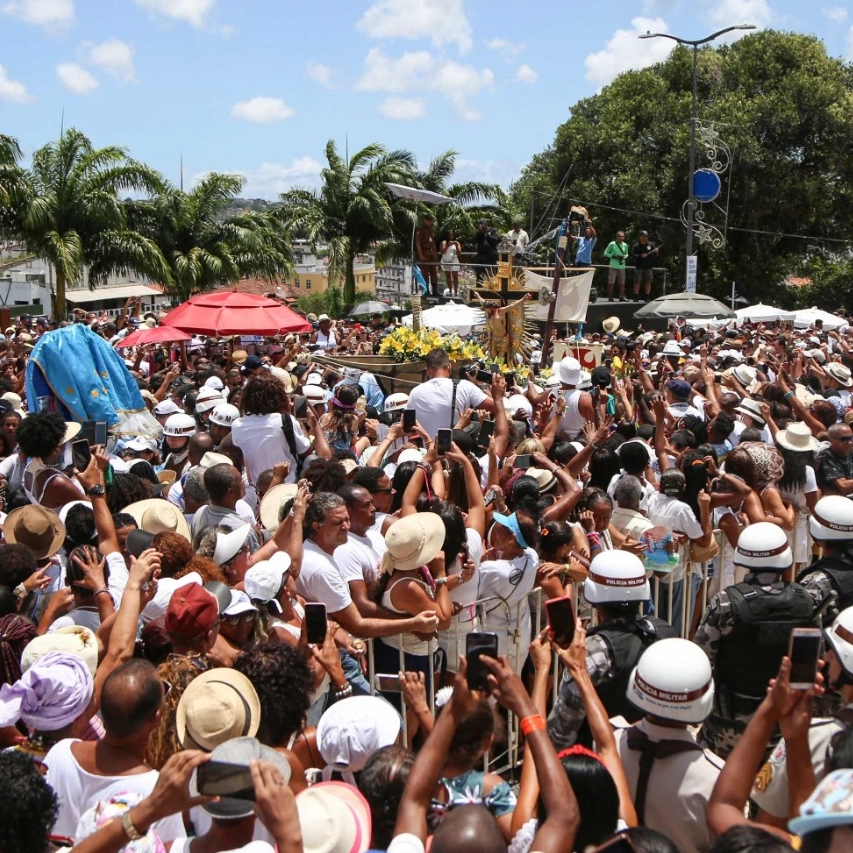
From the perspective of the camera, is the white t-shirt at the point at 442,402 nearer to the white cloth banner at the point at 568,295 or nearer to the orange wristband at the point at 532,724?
the orange wristband at the point at 532,724

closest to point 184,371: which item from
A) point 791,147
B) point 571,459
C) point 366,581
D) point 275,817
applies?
point 571,459

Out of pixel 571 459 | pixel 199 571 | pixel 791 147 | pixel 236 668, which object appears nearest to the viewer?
pixel 236 668

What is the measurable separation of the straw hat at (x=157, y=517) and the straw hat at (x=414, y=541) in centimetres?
121

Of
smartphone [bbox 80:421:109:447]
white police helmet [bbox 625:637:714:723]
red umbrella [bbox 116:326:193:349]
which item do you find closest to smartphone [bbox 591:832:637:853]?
white police helmet [bbox 625:637:714:723]

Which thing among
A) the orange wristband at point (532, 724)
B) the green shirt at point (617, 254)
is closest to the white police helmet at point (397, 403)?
the orange wristband at point (532, 724)

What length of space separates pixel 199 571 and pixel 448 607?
1121mm

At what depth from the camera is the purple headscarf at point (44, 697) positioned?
3234mm

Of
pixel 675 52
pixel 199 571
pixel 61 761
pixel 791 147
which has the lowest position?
pixel 61 761

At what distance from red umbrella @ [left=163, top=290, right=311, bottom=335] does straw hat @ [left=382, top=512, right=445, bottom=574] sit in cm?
727

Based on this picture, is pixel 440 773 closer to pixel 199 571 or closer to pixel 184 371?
pixel 199 571

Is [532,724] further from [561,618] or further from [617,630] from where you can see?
[617,630]

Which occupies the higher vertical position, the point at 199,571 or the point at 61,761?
the point at 199,571

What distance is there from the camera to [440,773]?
292 cm

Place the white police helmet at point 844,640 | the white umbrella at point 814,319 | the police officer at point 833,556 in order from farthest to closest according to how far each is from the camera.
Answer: the white umbrella at point 814,319, the police officer at point 833,556, the white police helmet at point 844,640
